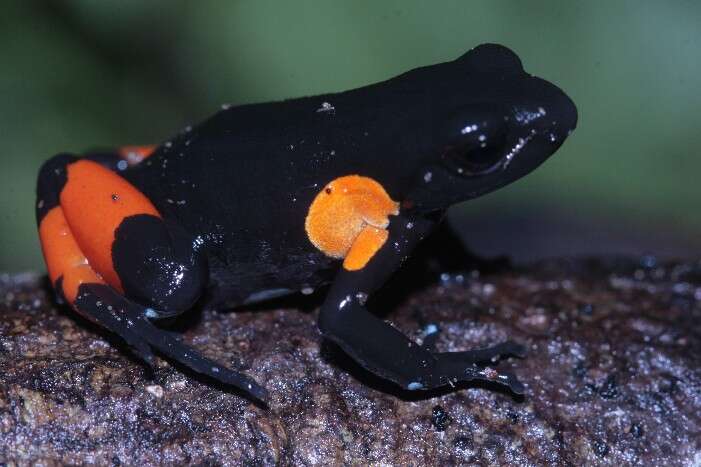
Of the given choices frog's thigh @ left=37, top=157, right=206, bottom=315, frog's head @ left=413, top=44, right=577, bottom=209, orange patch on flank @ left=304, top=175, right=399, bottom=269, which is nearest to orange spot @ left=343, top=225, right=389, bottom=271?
orange patch on flank @ left=304, top=175, right=399, bottom=269

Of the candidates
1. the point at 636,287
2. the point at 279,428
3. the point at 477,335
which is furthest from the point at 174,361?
the point at 636,287

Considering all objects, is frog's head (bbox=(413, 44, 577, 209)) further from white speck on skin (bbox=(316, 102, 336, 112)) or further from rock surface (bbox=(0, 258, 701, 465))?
rock surface (bbox=(0, 258, 701, 465))

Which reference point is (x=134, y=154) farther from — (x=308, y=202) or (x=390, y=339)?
(x=390, y=339)

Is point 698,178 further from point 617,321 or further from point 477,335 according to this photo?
point 477,335

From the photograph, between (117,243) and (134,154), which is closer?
(117,243)

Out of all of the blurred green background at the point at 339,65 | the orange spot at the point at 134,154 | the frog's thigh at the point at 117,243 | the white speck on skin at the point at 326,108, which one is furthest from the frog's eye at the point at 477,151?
the blurred green background at the point at 339,65

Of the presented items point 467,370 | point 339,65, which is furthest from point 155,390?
point 339,65
